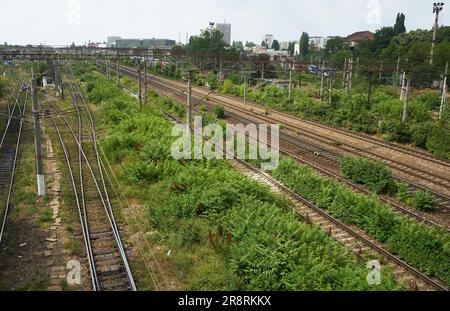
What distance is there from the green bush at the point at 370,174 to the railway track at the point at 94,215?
953 centimetres

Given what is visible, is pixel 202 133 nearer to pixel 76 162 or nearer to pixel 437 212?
pixel 76 162

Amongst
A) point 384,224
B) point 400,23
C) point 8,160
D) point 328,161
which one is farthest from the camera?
point 400,23

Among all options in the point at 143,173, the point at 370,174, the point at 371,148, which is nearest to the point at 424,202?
the point at 370,174

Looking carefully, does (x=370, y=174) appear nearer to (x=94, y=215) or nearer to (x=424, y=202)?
(x=424, y=202)

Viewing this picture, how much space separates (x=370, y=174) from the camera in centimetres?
1678

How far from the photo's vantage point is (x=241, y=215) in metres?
12.2

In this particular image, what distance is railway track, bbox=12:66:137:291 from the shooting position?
10406 mm

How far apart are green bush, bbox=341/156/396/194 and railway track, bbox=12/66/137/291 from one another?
9.53m

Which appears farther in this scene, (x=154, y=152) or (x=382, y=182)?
(x=154, y=152)

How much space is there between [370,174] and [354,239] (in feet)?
A: 16.7

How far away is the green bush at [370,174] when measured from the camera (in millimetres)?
16203

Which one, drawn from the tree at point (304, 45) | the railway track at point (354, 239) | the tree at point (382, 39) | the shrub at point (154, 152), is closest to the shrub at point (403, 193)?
the railway track at point (354, 239)

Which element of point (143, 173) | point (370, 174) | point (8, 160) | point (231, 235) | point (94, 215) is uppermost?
point (370, 174)

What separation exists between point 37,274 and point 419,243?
9599mm
